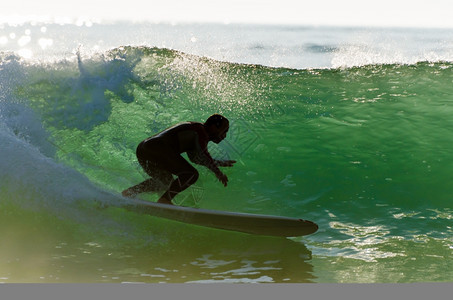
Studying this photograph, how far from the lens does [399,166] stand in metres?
7.69

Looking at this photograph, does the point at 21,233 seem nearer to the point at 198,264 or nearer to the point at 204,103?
the point at 198,264

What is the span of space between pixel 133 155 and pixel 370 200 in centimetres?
333

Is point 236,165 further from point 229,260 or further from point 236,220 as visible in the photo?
point 229,260

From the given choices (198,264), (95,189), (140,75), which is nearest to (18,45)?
(140,75)

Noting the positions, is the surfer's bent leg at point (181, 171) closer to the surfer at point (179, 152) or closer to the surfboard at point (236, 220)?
the surfer at point (179, 152)

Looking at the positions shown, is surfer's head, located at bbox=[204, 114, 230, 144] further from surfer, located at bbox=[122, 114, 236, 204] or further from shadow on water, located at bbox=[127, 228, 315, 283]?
shadow on water, located at bbox=[127, 228, 315, 283]

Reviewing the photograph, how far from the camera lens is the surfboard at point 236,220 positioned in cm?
542

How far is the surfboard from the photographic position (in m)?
5.42

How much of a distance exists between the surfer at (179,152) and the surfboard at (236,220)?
15 cm

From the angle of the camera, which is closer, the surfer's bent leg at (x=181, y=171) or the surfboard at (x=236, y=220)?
the surfboard at (x=236, y=220)

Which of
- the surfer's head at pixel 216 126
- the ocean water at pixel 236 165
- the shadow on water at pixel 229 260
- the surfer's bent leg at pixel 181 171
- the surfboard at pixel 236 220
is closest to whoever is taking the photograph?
the shadow on water at pixel 229 260

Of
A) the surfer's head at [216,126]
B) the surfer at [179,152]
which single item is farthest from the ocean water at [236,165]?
the surfer's head at [216,126]

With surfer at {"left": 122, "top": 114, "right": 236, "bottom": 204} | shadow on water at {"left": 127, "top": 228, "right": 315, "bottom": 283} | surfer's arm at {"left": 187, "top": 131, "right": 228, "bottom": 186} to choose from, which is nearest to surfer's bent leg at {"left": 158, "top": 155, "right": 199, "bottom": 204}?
surfer at {"left": 122, "top": 114, "right": 236, "bottom": 204}

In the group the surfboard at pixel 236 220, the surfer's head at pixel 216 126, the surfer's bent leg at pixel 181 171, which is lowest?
the surfboard at pixel 236 220
